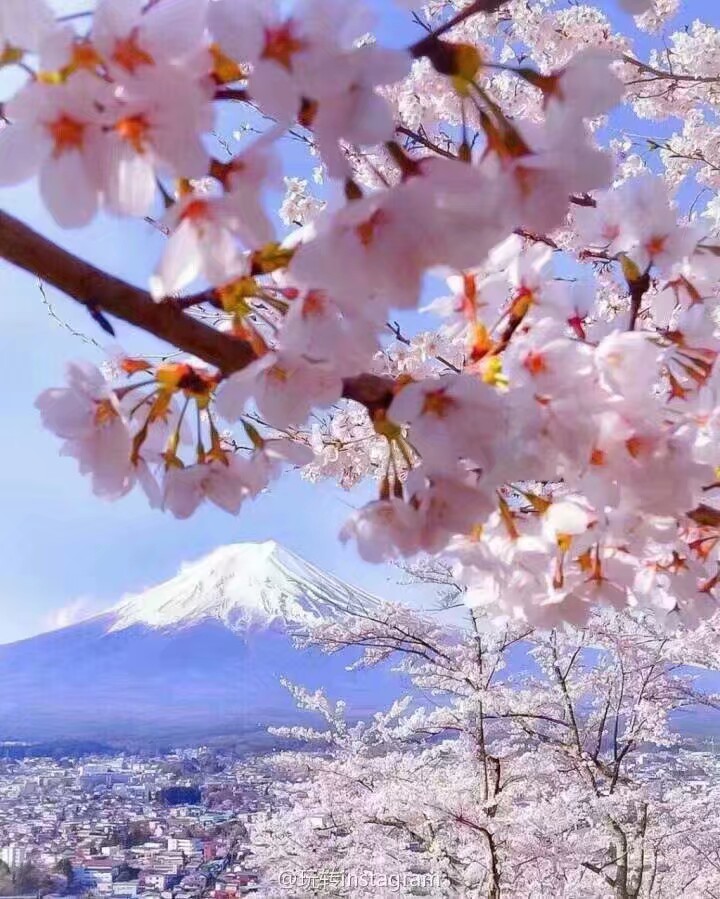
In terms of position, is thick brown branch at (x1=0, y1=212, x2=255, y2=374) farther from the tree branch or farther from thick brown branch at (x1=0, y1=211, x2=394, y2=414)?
the tree branch

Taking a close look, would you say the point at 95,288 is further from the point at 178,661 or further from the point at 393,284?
the point at 178,661

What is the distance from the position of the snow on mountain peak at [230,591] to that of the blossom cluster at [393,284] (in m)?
11.4

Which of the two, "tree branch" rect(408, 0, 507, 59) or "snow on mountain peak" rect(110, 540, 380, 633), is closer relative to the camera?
"tree branch" rect(408, 0, 507, 59)

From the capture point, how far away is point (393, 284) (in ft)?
1.12

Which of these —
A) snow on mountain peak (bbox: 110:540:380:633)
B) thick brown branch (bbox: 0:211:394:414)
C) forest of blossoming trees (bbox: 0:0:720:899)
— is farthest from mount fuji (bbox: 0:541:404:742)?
thick brown branch (bbox: 0:211:394:414)

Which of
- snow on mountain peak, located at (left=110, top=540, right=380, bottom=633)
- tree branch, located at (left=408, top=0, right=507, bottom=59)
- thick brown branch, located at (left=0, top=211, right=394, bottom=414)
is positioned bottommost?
thick brown branch, located at (left=0, top=211, right=394, bottom=414)

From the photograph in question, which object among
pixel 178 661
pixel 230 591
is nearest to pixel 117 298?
pixel 230 591

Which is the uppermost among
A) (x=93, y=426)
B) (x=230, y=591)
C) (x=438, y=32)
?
(x=230, y=591)

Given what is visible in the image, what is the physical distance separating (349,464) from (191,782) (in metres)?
7.37

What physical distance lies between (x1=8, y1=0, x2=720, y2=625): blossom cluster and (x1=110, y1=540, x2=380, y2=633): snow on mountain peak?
37.4ft

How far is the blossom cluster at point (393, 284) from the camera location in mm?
297

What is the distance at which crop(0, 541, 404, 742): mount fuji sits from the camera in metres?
11.9

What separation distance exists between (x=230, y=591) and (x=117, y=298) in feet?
44.7

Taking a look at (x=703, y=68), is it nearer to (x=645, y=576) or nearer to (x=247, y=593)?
(x=645, y=576)
